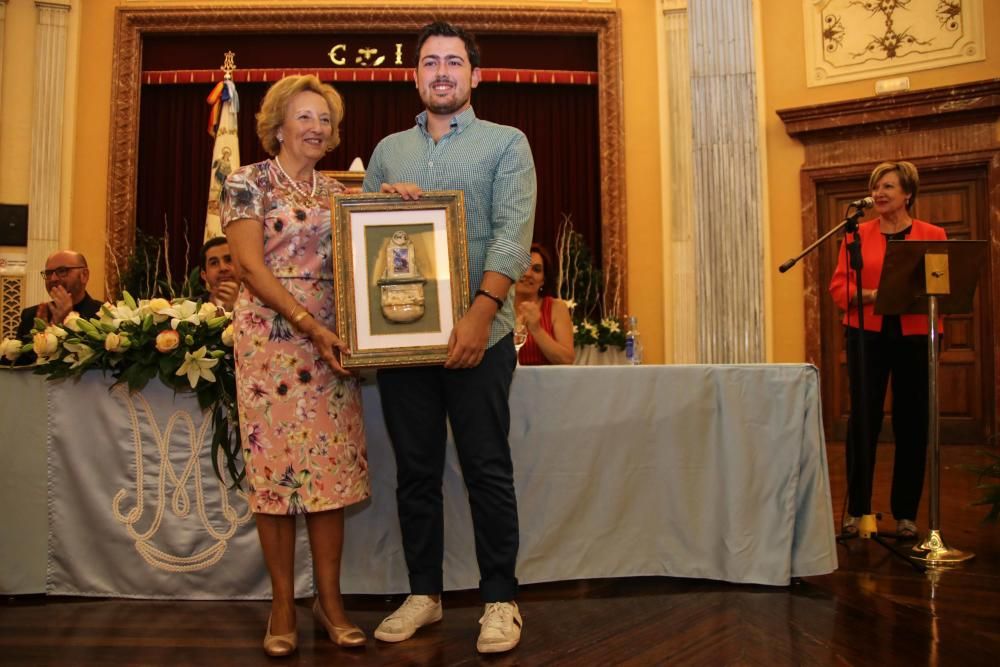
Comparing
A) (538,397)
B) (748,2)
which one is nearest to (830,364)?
(748,2)

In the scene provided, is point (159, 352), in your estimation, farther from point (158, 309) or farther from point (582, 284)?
point (582, 284)

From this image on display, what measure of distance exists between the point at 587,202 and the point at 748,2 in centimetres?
199

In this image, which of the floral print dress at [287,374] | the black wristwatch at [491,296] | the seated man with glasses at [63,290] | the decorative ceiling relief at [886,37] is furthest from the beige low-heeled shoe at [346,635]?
the decorative ceiling relief at [886,37]

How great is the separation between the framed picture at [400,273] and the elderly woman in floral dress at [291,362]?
9cm

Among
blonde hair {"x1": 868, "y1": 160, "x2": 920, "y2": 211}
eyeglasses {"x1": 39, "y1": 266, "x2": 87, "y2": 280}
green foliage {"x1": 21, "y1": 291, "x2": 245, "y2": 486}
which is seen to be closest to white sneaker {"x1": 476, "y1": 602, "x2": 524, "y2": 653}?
green foliage {"x1": 21, "y1": 291, "x2": 245, "y2": 486}

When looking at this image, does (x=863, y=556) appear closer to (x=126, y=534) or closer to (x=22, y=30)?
(x=126, y=534)

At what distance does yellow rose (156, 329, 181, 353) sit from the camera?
228 cm

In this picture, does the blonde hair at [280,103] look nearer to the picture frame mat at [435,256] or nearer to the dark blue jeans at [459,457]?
the picture frame mat at [435,256]

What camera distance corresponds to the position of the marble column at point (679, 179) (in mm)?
6582

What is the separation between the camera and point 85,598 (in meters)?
2.43

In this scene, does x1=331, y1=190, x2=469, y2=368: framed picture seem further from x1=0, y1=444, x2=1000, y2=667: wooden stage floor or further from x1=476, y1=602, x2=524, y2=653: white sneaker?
x1=0, y1=444, x2=1000, y2=667: wooden stage floor

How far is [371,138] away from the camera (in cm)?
732

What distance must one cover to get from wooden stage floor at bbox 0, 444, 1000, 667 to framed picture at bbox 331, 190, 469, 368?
0.71m

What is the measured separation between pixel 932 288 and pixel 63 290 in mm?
3560
